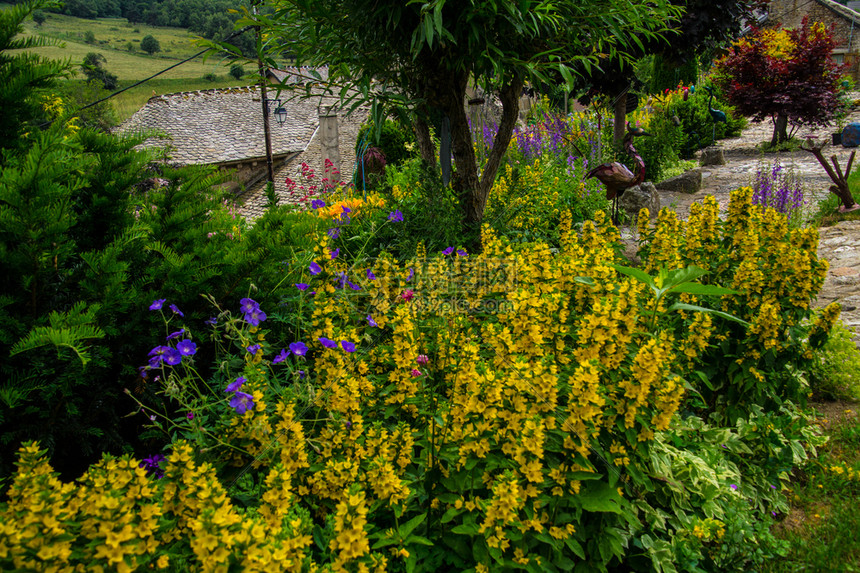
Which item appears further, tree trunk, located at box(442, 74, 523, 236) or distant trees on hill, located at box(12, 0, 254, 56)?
distant trees on hill, located at box(12, 0, 254, 56)

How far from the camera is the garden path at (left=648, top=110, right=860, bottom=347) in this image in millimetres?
4020

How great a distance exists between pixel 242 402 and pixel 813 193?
298 inches

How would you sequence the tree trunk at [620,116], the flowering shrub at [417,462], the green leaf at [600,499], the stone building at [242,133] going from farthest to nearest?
the stone building at [242,133]
the tree trunk at [620,116]
the green leaf at [600,499]
the flowering shrub at [417,462]

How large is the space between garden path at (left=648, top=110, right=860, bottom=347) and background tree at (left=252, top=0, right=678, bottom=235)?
53.3 inches

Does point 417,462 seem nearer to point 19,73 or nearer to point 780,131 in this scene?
point 19,73

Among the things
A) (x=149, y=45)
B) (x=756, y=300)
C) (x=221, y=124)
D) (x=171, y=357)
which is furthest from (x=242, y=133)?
(x=149, y=45)

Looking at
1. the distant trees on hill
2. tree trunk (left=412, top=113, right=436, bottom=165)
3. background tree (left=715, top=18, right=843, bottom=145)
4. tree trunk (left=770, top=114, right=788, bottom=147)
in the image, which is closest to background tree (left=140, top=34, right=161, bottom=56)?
the distant trees on hill

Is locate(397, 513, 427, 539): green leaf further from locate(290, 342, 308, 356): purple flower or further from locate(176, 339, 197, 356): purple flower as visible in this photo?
locate(176, 339, 197, 356): purple flower

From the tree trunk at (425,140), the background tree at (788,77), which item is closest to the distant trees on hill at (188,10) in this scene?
the background tree at (788,77)

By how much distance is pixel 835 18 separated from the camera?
931 inches

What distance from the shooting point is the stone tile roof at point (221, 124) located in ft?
58.3

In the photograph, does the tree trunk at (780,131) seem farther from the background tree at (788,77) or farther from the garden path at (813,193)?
the garden path at (813,193)

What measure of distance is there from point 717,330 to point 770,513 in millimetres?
816

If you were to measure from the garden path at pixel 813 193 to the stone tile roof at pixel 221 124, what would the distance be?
12.9 m
